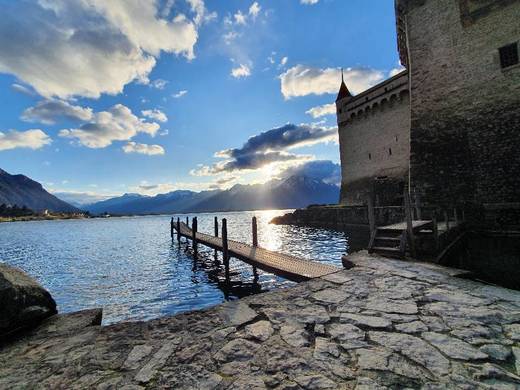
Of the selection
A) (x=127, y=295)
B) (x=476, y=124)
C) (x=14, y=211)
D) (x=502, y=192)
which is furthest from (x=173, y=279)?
(x=14, y=211)

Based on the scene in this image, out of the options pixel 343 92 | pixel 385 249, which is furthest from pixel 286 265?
pixel 343 92

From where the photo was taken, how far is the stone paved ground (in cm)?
276

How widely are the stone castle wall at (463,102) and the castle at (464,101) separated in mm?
36

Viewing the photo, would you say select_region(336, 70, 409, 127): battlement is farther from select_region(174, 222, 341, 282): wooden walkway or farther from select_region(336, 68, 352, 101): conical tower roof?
select_region(174, 222, 341, 282): wooden walkway

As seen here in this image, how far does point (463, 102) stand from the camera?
1458cm

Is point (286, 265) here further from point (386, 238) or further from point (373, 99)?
point (373, 99)

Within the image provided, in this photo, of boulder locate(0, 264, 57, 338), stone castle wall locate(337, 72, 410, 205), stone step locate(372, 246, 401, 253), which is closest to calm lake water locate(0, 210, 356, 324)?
boulder locate(0, 264, 57, 338)

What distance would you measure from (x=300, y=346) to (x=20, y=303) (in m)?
4.46

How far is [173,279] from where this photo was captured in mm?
14430

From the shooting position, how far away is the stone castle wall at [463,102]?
13.2 meters

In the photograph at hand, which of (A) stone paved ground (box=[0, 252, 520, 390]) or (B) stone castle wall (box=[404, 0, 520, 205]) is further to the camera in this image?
(B) stone castle wall (box=[404, 0, 520, 205])

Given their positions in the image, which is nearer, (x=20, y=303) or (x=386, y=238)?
(x=20, y=303)

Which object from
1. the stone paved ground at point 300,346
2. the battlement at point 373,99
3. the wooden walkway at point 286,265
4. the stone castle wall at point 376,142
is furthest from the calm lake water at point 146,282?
the battlement at point 373,99

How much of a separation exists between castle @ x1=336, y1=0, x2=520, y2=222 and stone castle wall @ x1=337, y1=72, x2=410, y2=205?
13441 millimetres
